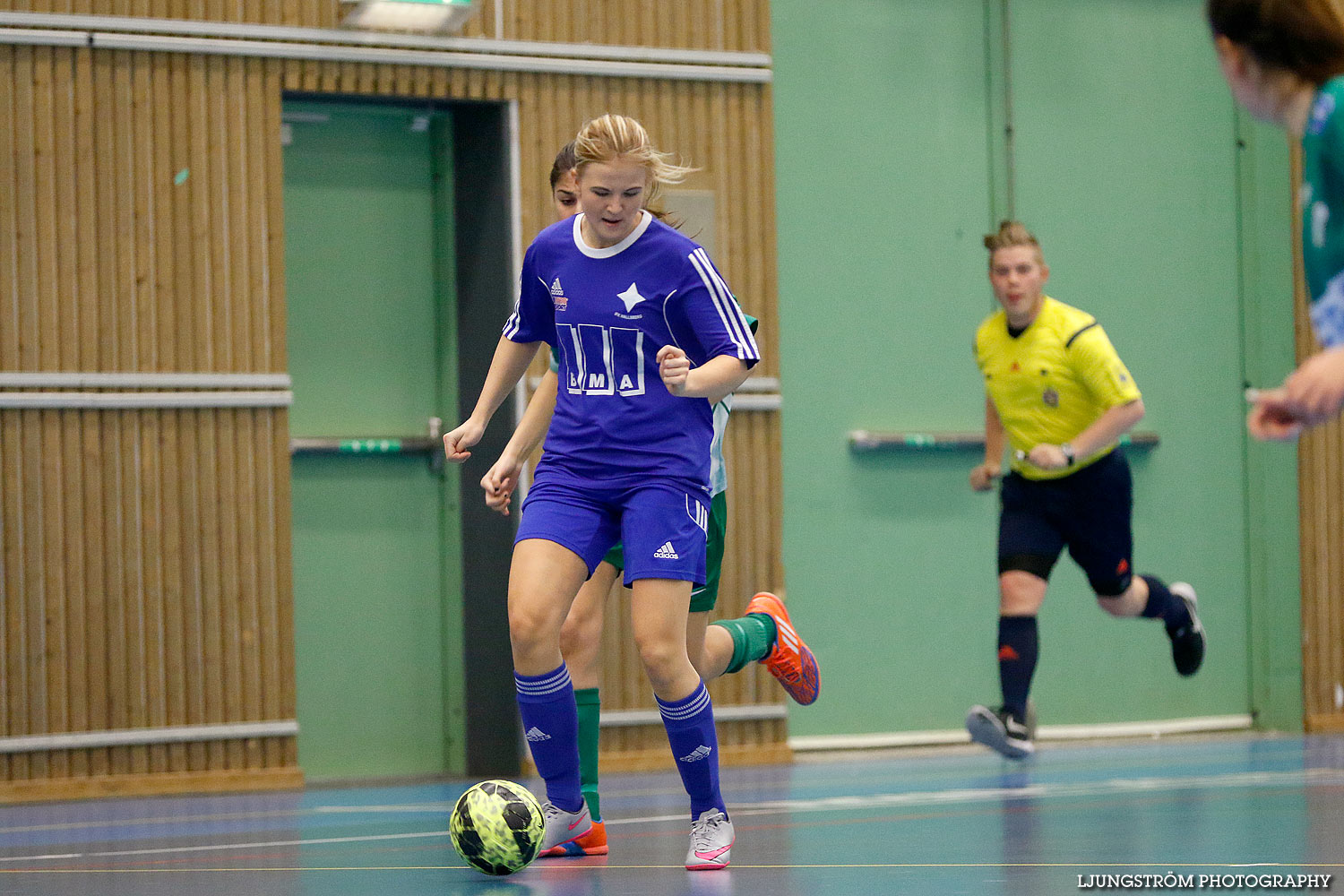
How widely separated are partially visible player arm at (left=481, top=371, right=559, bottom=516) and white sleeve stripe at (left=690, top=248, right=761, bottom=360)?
0.57 m

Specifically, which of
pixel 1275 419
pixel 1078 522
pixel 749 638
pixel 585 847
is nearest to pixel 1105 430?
pixel 1078 522

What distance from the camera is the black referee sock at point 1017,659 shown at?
6398 millimetres

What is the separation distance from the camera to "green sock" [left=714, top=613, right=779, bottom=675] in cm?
523

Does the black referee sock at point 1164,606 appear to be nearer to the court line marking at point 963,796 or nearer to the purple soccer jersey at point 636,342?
the court line marking at point 963,796

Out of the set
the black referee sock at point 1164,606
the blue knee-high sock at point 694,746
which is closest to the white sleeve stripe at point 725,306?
the blue knee-high sock at point 694,746

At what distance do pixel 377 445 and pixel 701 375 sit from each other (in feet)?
14.8

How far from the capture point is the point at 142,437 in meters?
7.43

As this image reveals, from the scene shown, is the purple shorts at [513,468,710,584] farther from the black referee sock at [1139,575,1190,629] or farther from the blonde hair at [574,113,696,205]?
the black referee sock at [1139,575,1190,629]

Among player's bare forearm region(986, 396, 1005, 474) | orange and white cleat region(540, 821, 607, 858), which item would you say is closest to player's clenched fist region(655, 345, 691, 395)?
orange and white cleat region(540, 821, 607, 858)

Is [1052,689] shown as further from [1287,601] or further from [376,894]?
[376,894]

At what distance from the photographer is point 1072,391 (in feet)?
21.1

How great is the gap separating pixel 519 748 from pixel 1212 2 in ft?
19.8

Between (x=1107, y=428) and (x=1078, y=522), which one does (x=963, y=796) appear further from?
(x=1107, y=428)

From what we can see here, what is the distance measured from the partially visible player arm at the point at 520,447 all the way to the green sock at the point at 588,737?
601 millimetres
